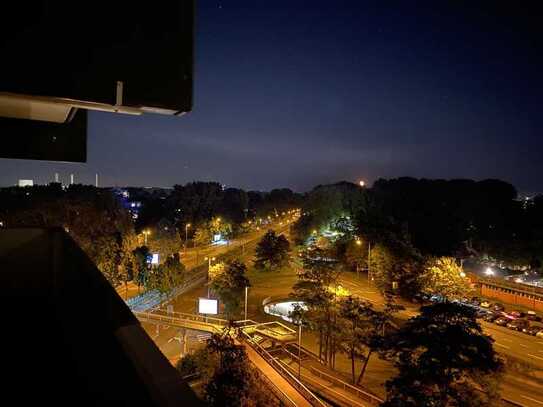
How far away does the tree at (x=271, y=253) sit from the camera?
3550 cm

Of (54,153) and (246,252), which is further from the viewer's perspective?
(246,252)

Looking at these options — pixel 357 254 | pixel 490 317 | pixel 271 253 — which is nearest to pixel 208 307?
pixel 271 253

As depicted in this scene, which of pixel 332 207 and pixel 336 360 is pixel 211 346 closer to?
pixel 336 360

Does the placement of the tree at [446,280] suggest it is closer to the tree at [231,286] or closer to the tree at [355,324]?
the tree at [355,324]

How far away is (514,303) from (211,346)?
82.3ft

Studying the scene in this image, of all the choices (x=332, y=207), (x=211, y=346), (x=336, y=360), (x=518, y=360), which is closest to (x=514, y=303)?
(x=518, y=360)

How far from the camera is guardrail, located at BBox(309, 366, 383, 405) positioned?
1217cm

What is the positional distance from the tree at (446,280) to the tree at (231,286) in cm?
1198

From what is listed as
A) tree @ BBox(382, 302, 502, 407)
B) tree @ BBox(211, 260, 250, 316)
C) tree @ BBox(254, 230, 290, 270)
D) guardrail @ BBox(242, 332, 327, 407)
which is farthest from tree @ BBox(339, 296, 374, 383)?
tree @ BBox(254, 230, 290, 270)

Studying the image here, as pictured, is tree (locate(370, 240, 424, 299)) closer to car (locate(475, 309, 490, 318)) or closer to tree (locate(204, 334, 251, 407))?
car (locate(475, 309, 490, 318))

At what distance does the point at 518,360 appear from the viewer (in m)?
17.9

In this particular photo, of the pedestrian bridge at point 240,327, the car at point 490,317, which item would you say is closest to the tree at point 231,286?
the pedestrian bridge at point 240,327

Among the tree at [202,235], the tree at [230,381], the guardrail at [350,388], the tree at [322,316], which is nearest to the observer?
the tree at [230,381]

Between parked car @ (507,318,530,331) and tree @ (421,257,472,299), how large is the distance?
2.94 m
